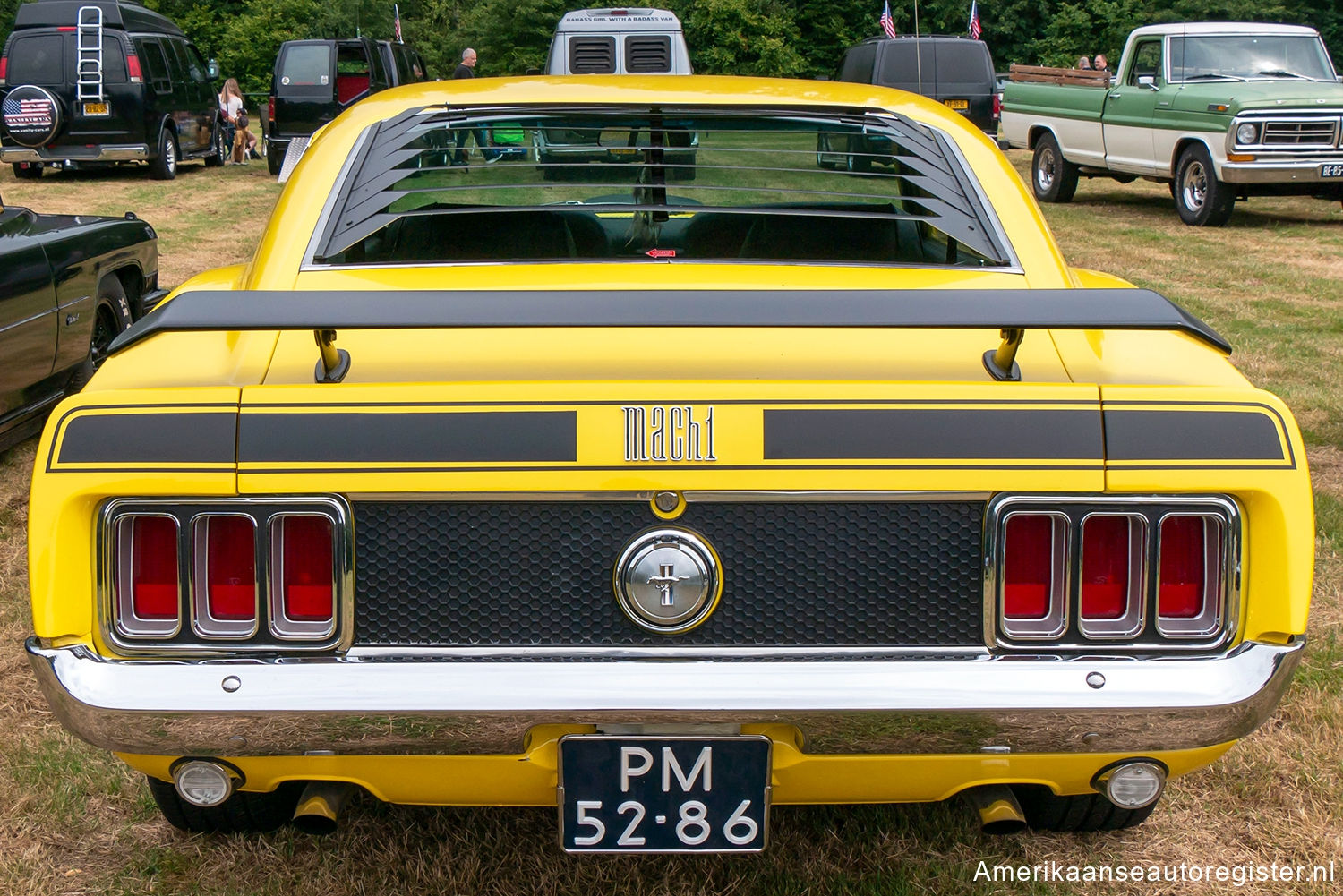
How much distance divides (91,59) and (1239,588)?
17.8 metres

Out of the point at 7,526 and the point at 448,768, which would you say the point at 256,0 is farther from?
the point at 448,768

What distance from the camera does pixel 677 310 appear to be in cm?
186

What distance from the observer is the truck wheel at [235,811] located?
7.96ft

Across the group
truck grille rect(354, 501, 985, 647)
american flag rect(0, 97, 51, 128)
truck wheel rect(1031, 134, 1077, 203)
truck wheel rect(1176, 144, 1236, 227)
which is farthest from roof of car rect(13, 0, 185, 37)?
truck grille rect(354, 501, 985, 647)

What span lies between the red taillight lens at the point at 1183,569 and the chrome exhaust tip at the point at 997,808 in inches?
16.4

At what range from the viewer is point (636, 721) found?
1865mm

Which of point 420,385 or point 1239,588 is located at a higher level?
point 420,385

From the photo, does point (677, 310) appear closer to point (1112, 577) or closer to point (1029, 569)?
point (1029, 569)

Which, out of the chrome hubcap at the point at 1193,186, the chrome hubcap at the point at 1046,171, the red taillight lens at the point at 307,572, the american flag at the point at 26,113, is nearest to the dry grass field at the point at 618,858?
the red taillight lens at the point at 307,572

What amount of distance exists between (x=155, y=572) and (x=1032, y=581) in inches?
53.3

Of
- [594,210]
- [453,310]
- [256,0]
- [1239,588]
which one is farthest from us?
[256,0]

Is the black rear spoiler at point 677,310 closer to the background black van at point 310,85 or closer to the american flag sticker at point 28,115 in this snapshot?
the american flag sticker at point 28,115

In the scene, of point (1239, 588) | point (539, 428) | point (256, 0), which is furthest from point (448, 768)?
point (256, 0)

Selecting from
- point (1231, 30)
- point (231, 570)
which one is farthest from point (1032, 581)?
point (1231, 30)
